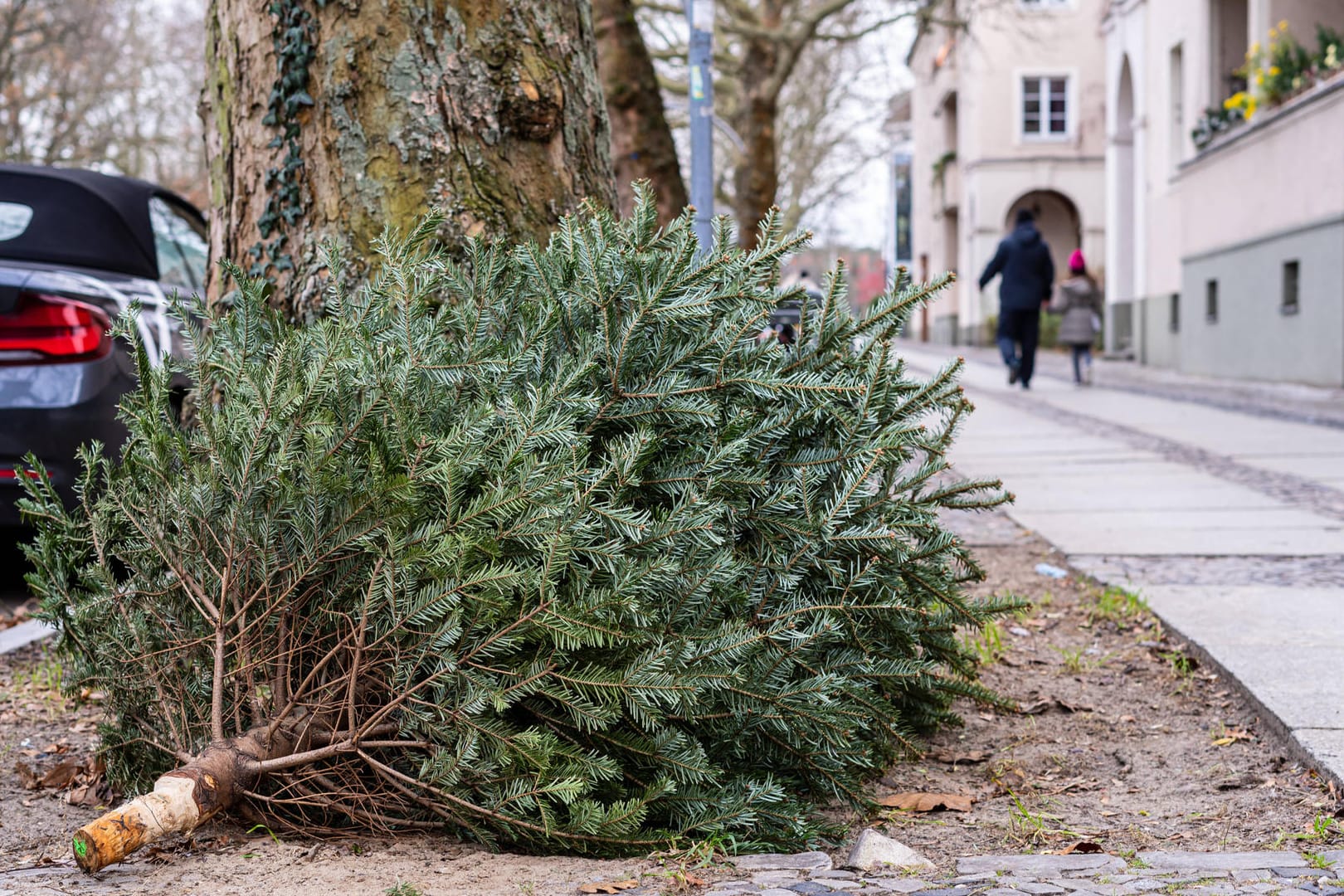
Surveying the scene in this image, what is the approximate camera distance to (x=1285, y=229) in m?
16.8

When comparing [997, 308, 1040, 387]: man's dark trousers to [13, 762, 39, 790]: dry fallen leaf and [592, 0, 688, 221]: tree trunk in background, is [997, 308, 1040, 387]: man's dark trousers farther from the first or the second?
[13, 762, 39, 790]: dry fallen leaf

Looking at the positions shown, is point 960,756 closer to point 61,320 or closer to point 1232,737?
point 1232,737

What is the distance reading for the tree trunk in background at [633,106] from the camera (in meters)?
10.0

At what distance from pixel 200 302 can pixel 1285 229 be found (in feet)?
53.7

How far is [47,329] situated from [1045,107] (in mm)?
37385

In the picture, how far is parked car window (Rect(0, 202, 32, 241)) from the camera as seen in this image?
6.04m

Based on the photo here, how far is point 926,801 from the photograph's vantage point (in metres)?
3.28

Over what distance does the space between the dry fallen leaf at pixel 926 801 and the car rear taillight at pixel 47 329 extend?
3.59m

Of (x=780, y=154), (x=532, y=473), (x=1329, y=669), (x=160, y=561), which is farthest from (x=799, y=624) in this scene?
(x=780, y=154)

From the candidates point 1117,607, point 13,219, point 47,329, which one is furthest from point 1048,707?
point 13,219

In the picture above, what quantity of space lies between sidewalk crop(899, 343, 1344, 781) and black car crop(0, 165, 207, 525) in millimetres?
3326

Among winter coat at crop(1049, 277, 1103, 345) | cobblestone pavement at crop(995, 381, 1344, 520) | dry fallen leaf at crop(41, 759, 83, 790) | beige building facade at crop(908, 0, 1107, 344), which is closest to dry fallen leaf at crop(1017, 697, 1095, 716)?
dry fallen leaf at crop(41, 759, 83, 790)

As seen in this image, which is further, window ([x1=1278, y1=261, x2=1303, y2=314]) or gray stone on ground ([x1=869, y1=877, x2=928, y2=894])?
window ([x1=1278, y1=261, x2=1303, y2=314])

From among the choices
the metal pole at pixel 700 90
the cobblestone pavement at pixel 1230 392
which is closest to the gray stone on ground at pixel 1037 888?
the metal pole at pixel 700 90
